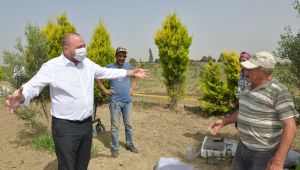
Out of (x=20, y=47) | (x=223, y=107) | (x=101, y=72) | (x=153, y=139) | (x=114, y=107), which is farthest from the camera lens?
(x=223, y=107)

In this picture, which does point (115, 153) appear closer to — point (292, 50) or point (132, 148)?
point (132, 148)

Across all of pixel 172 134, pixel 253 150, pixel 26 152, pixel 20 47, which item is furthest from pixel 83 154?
pixel 172 134

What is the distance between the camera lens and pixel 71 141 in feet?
14.5

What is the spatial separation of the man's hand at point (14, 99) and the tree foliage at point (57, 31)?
735 cm

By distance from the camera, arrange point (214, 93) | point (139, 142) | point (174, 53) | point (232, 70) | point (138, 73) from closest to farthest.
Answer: point (138, 73), point (139, 142), point (232, 70), point (214, 93), point (174, 53)

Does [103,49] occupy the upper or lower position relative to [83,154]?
upper

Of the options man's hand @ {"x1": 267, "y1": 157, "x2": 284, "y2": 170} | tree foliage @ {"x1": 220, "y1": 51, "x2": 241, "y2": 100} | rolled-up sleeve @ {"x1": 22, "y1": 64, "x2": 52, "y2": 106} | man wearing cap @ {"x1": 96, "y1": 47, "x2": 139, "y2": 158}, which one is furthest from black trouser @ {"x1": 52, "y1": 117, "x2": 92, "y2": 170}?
tree foliage @ {"x1": 220, "y1": 51, "x2": 241, "y2": 100}

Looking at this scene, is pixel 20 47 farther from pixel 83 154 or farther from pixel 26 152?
pixel 83 154

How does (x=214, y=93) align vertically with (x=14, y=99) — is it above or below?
below

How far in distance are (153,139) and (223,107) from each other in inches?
151

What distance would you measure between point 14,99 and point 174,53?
8.70m

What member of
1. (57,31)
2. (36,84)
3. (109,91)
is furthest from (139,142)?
(57,31)

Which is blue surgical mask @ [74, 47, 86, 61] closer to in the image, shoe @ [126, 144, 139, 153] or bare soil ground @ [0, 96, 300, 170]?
bare soil ground @ [0, 96, 300, 170]

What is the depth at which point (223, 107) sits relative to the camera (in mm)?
11398
